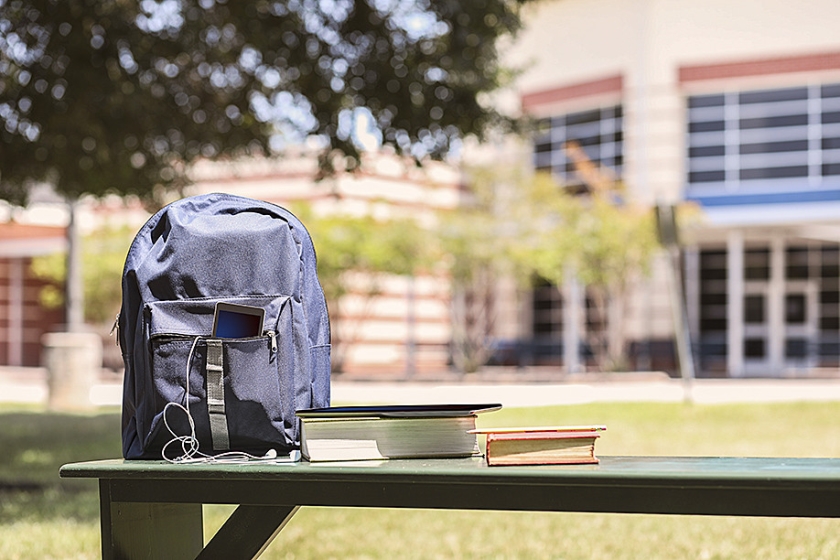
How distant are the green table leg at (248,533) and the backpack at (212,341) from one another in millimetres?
150

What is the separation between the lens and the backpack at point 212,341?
2.59 meters

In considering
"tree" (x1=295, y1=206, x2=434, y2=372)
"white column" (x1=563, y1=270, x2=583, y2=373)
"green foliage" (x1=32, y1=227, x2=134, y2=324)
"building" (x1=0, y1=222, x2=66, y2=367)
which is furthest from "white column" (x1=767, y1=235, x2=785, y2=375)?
"building" (x1=0, y1=222, x2=66, y2=367)

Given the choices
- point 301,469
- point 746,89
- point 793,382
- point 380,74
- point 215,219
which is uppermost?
point 746,89

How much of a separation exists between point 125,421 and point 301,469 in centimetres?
59

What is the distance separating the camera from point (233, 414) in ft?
8.50

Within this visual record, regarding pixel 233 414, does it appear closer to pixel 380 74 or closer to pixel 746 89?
pixel 380 74

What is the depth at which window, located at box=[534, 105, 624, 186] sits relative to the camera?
2745 cm

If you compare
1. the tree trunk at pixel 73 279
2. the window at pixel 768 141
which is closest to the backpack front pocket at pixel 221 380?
the tree trunk at pixel 73 279

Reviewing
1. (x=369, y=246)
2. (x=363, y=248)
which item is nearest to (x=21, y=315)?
(x=363, y=248)

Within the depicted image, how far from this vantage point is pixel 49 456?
31.9ft

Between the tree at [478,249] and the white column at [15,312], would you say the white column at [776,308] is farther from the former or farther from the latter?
the white column at [15,312]

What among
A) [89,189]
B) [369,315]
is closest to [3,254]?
[369,315]

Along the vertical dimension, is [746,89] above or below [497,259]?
above

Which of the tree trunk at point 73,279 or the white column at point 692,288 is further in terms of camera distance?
the white column at point 692,288
